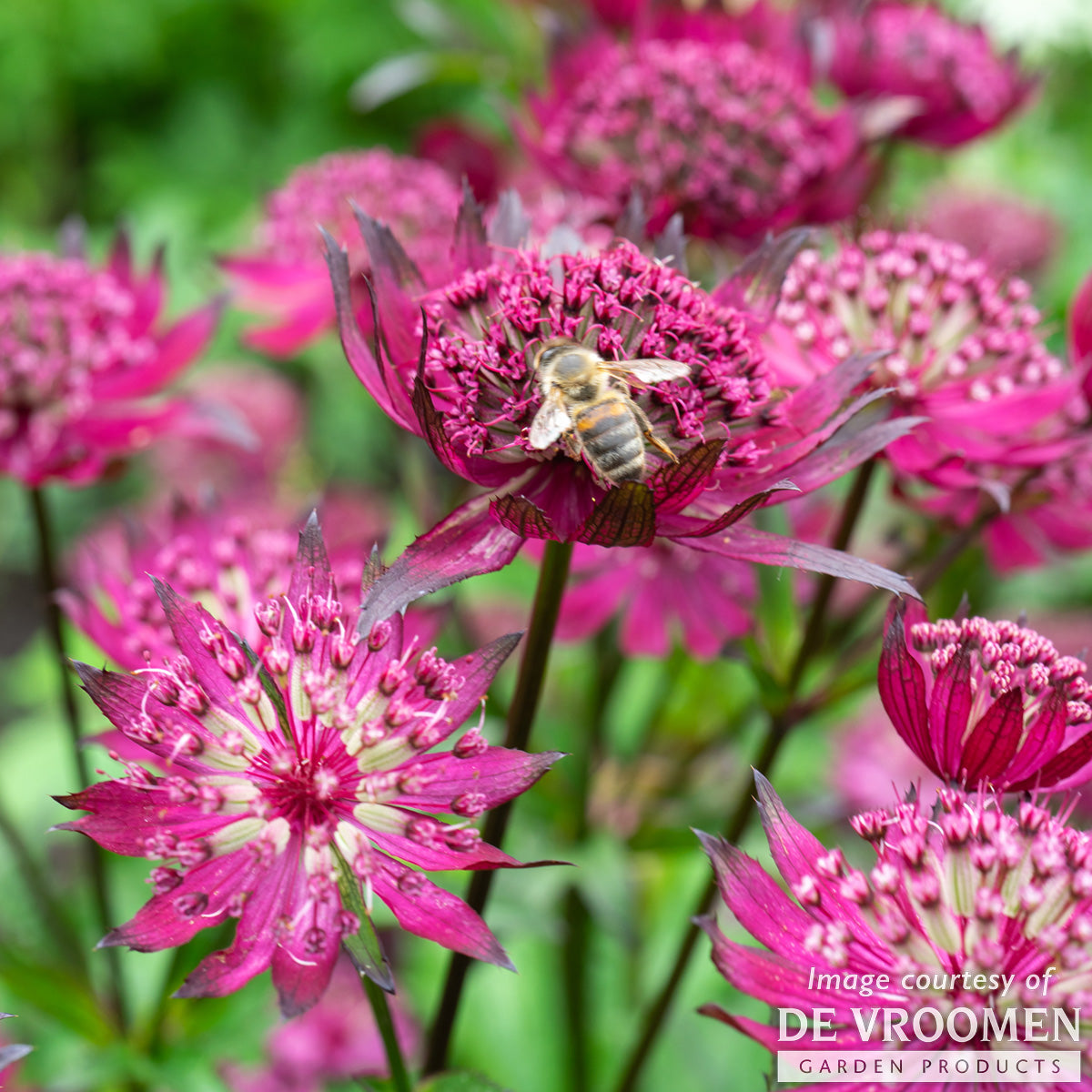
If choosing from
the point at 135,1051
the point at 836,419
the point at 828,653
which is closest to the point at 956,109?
the point at 828,653

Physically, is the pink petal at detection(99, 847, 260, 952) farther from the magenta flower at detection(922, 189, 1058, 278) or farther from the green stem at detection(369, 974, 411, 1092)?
the magenta flower at detection(922, 189, 1058, 278)

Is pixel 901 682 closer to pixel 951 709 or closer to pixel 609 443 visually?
Result: pixel 951 709

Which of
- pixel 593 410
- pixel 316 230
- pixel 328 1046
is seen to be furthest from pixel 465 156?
pixel 328 1046

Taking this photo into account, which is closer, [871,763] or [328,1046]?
[328,1046]

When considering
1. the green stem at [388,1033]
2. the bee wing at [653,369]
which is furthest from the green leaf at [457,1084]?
the bee wing at [653,369]

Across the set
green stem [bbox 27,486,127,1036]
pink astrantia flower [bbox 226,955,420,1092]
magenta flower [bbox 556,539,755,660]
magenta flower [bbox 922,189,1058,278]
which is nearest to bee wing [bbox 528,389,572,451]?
magenta flower [bbox 556,539,755,660]

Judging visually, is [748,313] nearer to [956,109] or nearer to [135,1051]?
[956,109]

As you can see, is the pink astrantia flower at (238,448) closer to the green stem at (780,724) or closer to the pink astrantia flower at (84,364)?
the pink astrantia flower at (84,364)
